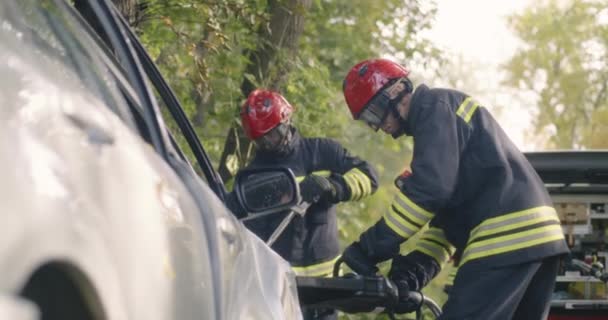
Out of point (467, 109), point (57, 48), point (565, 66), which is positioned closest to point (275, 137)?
point (467, 109)

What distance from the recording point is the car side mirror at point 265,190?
171 inches

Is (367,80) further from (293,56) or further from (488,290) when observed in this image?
(293,56)

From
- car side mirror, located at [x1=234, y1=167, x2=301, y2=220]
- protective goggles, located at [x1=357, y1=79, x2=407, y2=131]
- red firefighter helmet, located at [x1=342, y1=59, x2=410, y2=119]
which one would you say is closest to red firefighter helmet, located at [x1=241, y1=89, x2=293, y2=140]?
red firefighter helmet, located at [x1=342, y1=59, x2=410, y2=119]

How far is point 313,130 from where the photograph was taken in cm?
1148

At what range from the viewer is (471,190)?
6.18 meters

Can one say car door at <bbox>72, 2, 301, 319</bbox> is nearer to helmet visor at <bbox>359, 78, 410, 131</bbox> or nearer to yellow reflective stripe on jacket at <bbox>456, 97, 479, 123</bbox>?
yellow reflective stripe on jacket at <bbox>456, 97, 479, 123</bbox>

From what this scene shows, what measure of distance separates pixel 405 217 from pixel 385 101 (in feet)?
2.25

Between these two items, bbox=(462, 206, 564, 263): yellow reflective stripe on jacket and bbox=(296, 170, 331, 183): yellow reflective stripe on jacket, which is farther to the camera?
bbox=(296, 170, 331, 183): yellow reflective stripe on jacket

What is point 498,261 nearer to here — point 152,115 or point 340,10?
point 152,115

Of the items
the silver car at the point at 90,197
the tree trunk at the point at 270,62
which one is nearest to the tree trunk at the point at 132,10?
the tree trunk at the point at 270,62

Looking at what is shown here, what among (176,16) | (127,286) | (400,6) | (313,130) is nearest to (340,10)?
(400,6)

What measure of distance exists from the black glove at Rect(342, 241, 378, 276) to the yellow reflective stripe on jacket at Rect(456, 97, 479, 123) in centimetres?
76

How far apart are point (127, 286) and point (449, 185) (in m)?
3.96

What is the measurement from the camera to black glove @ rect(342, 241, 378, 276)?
6309mm
